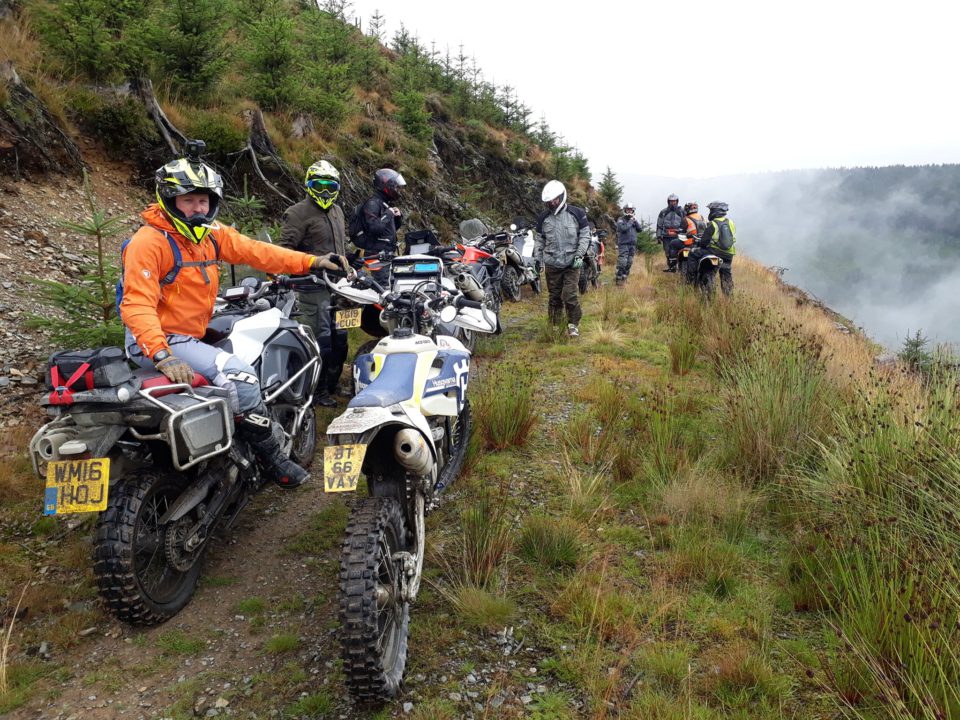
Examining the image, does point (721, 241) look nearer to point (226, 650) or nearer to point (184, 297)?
point (184, 297)

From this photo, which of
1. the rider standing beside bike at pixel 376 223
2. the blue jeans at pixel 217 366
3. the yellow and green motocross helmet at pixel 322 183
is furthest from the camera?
the rider standing beside bike at pixel 376 223

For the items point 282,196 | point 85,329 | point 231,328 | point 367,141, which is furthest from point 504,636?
point 367,141

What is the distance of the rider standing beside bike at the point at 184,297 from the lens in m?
2.78

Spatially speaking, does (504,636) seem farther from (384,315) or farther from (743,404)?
(743,404)

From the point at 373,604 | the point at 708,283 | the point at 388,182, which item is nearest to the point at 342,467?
the point at 373,604

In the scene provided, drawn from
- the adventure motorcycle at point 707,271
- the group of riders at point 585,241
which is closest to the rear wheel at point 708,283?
the adventure motorcycle at point 707,271

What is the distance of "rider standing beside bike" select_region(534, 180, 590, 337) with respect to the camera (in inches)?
299

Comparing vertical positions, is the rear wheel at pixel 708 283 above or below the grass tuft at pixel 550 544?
above

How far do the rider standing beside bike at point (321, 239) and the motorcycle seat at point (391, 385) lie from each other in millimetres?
2476

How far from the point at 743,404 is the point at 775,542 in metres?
1.19

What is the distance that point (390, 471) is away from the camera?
2.65 meters

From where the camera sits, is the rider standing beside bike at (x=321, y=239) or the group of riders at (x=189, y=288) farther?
the rider standing beside bike at (x=321, y=239)

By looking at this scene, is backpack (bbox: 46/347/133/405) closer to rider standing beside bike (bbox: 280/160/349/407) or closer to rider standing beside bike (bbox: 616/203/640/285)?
rider standing beside bike (bbox: 280/160/349/407)

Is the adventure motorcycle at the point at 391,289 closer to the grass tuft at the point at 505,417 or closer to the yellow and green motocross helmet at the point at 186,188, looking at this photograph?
the grass tuft at the point at 505,417
